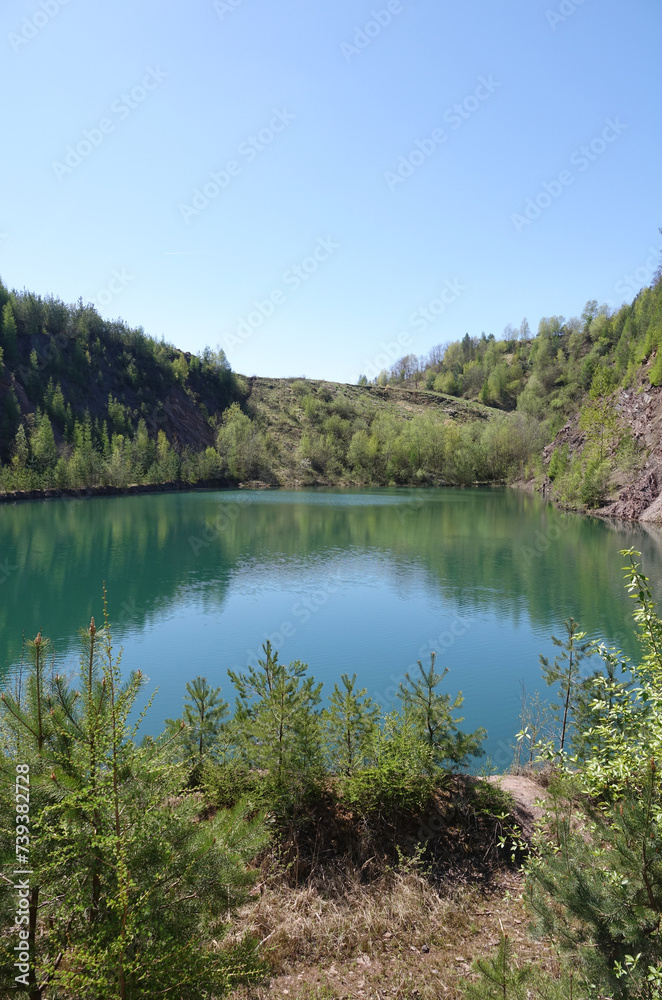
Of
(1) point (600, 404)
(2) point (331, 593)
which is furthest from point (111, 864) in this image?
(1) point (600, 404)

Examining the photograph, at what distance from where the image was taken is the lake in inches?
629

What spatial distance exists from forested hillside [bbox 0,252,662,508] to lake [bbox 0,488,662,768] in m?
17.2

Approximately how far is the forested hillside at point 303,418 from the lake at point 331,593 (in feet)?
56.5

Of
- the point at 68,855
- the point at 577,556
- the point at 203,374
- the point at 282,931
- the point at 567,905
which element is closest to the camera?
the point at 68,855

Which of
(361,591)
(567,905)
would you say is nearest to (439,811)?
(567,905)

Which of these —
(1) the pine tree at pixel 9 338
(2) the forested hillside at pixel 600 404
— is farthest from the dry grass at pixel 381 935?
(1) the pine tree at pixel 9 338

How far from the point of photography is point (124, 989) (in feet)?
7.99

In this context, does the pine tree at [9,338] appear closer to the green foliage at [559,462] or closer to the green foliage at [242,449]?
the green foliage at [242,449]

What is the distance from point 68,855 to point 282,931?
10.9ft

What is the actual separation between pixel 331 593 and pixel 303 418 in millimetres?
92418

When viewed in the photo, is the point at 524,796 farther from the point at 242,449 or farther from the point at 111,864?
the point at 242,449

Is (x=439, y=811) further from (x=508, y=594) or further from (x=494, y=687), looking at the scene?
(x=508, y=594)

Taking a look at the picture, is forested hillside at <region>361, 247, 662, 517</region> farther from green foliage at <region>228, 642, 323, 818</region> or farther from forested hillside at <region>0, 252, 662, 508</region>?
green foliage at <region>228, 642, 323, 818</region>

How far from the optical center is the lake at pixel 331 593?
1597 cm
